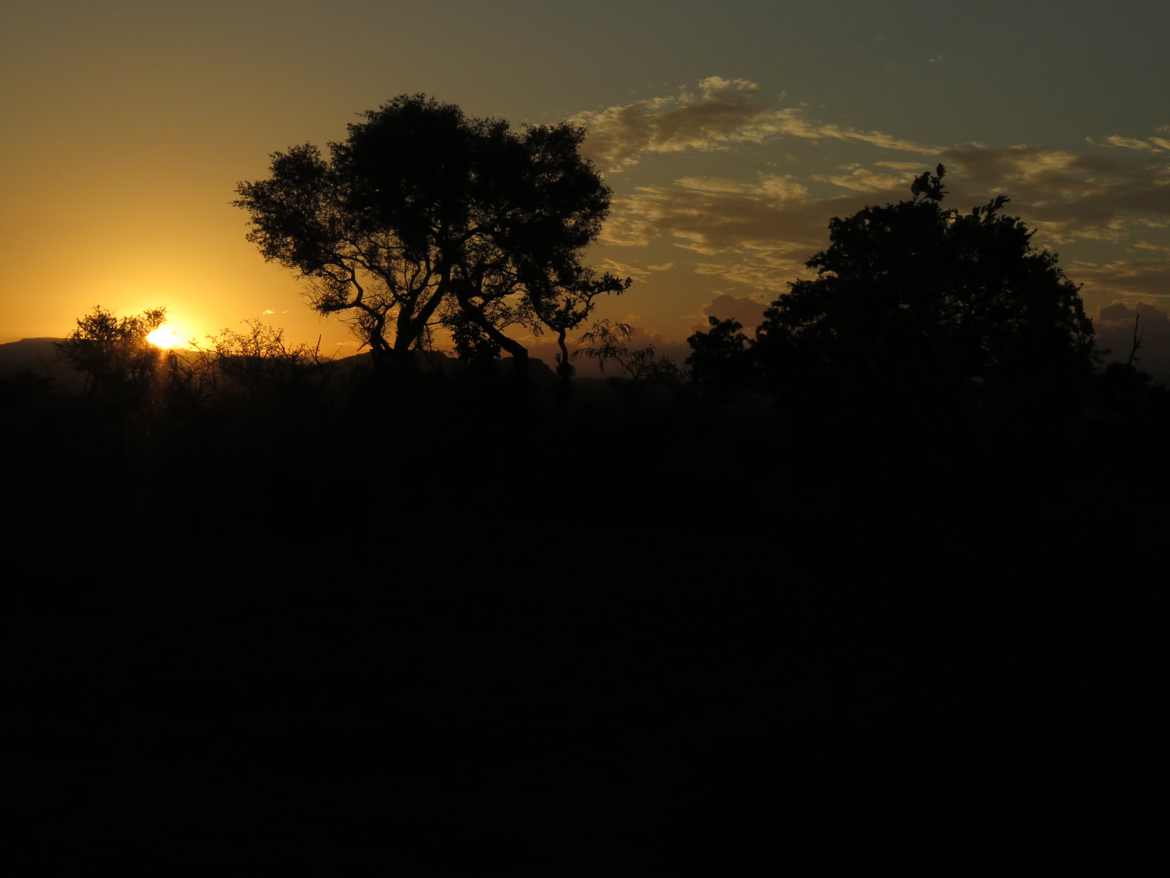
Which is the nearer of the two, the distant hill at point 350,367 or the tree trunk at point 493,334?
the distant hill at point 350,367

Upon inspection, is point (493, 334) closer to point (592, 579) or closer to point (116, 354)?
point (116, 354)

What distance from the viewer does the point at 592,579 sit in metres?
15.3

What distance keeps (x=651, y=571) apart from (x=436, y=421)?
32.2 feet

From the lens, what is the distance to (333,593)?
1398 centimetres

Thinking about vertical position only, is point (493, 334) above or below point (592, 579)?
above

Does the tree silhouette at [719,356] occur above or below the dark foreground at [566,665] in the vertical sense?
above

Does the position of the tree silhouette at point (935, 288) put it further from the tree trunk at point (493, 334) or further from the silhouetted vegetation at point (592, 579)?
the tree trunk at point (493, 334)

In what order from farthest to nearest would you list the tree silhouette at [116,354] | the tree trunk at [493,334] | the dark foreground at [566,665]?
the tree trunk at [493,334]
the tree silhouette at [116,354]
the dark foreground at [566,665]

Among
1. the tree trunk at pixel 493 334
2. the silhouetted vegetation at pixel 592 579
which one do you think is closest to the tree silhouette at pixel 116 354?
the silhouetted vegetation at pixel 592 579

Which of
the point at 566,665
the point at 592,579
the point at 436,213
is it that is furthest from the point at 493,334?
the point at 566,665

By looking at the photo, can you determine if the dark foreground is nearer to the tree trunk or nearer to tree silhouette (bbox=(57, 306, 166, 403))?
tree silhouette (bbox=(57, 306, 166, 403))

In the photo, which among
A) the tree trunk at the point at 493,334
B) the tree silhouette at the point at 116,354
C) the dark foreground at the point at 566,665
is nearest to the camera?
the dark foreground at the point at 566,665

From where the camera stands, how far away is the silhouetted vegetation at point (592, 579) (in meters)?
7.51

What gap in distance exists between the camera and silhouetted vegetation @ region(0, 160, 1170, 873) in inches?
296
